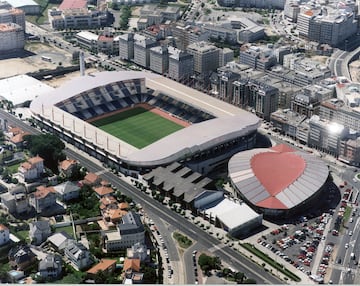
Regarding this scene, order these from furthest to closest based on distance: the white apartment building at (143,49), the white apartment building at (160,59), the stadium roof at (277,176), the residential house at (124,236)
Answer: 1. the white apartment building at (143,49)
2. the white apartment building at (160,59)
3. the stadium roof at (277,176)
4. the residential house at (124,236)

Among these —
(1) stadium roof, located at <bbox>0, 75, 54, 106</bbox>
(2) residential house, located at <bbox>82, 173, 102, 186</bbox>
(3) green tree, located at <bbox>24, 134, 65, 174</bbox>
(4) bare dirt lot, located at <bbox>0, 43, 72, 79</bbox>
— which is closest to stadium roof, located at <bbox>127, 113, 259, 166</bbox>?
(2) residential house, located at <bbox>82, 173, 102, 186</bbox>

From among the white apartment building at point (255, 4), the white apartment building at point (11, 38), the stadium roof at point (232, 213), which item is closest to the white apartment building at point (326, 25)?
the white apartment building at point (255, 4)

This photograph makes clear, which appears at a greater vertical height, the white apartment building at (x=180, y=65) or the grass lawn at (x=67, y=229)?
the white apartment building at (x=180, y=65)

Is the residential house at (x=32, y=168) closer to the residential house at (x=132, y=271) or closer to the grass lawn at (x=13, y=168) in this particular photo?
the grass lawn at (x=13, y=168)

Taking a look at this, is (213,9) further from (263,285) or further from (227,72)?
(263,285)

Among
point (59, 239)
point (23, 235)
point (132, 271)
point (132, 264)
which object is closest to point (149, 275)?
point (132, 271)

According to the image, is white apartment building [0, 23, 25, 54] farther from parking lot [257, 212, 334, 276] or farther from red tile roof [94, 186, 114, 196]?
parking lot [257, 212, 334, 276]

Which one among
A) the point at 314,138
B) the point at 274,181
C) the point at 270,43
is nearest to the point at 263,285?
the point at 274,181
